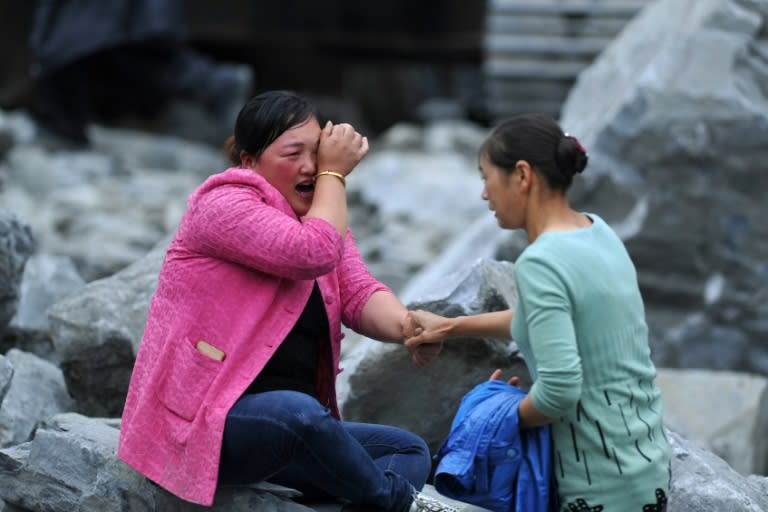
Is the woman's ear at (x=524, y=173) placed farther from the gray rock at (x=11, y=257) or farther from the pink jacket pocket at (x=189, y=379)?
the gray rock at (x=11, y=257)

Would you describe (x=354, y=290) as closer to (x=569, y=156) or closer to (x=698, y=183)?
(x=569, y=156)

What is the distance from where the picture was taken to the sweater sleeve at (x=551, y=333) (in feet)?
7.41

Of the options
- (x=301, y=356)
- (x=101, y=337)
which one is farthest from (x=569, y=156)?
(x=101, y=337)

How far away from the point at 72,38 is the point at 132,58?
74 cm

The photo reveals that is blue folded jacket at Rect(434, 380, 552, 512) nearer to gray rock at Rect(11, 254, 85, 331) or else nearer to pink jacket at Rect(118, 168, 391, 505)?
pink jacket at Rect(118, 168, 391, 505)

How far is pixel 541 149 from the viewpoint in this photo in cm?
237

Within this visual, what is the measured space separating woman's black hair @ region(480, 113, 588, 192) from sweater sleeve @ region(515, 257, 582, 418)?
191 mm

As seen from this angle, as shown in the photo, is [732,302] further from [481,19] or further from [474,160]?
[481,19]

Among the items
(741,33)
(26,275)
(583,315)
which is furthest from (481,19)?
(583,315)

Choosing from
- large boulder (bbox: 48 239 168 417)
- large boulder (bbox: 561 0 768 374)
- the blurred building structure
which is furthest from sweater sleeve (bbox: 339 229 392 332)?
the blurred building structure

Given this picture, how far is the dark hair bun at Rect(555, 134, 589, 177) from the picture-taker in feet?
7.76

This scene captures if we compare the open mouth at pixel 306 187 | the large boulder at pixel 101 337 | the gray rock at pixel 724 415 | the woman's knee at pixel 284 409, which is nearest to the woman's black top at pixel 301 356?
the woman's knee at pixel 284 409

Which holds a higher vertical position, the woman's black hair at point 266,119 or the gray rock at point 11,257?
the woman's black hair at point 266,119

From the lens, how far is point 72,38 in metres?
8.16
